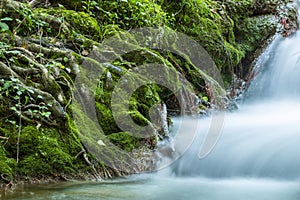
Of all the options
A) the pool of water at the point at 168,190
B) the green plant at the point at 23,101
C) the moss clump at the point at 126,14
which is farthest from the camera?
the moss clump at the point at 126,14

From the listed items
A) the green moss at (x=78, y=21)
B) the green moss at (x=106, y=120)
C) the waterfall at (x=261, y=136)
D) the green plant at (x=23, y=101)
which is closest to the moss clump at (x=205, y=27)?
the waterfall at (x=261, y=136)

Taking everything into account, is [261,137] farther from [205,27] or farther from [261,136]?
[205,27]

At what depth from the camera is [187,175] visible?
11.8ft

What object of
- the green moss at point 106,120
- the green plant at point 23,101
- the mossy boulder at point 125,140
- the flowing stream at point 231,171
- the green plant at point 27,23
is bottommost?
the flowing stream at point 231,171

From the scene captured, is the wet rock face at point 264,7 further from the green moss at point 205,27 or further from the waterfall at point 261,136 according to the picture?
the green moss at point 205,27

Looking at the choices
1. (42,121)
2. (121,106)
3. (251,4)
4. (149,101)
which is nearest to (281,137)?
(149,101)

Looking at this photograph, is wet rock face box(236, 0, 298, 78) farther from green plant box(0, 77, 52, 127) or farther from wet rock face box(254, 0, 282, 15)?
green plant box(0, 77, 52, 127)

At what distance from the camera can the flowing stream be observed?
8.54ft

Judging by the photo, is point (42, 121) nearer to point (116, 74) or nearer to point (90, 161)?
point (90, 161)

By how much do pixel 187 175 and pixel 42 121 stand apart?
1658mm

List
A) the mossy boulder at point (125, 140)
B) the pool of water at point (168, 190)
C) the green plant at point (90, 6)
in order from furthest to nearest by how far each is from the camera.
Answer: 1. the green plant at point (90, 6)
2. the mossy boulder at point (125, 140)
3. the pool of water at point (168, 190)

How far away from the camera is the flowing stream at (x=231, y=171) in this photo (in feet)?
8.54

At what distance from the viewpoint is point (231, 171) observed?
12.1ft

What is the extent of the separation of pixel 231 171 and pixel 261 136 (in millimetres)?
1031
